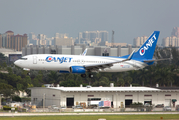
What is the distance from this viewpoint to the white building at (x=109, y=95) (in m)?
110

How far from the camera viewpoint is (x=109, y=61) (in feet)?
286

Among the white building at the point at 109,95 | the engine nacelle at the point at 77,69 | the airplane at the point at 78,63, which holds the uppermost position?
the airplane at the point at 78,63

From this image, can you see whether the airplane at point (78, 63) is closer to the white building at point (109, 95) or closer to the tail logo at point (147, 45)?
the tail logo at point (147, 45)

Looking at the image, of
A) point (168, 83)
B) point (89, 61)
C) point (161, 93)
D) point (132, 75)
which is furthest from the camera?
point (132, 75)

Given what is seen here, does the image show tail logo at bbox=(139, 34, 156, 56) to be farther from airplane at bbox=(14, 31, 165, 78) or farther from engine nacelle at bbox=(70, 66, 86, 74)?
engine nacelle at bbox=(70, 66, 86, 74)

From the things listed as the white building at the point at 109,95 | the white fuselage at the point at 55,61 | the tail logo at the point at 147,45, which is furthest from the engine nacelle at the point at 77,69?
the white building at the point at 109,95

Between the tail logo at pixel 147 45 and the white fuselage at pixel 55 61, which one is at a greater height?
the tail logo at pixel 147 45

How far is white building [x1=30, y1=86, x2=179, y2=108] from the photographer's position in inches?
4316

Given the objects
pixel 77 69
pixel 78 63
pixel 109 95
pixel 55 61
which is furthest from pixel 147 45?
pixel 55 61

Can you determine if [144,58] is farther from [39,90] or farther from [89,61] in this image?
[39,90]

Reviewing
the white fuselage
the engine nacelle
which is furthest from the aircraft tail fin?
the engine nacelle

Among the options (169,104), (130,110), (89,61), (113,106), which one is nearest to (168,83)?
(169,104)

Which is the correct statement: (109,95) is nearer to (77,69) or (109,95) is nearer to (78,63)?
(78,63)

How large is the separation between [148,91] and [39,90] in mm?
35531
